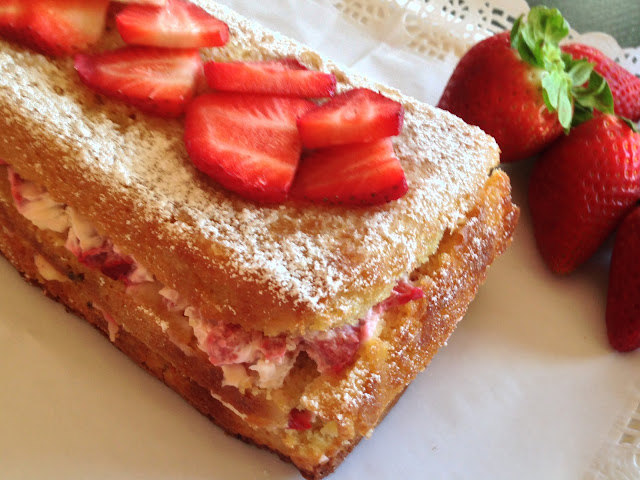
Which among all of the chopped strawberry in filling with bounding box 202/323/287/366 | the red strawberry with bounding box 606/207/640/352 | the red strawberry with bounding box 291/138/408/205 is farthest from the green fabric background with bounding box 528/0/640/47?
the chopped strawberry in filling with bounding box 202/323/287/366

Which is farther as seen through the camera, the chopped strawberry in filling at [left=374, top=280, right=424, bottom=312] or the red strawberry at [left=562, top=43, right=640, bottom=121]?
the red strawberry at [left=562, top=43, right=640, bottom=121]

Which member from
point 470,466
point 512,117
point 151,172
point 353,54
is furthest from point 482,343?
point 353,54

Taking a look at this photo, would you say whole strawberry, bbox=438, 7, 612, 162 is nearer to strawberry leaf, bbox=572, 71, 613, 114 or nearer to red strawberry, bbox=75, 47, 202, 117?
strawberry leaf, bbox=572, 71, 613, 114

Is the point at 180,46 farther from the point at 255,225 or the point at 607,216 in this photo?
the point at 607,216

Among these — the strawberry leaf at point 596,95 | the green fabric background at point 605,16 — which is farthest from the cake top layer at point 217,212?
the green fabric background at point 605,16

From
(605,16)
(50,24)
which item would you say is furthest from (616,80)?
(50,24)

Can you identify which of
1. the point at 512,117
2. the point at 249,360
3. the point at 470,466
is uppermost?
the point at 512,117
